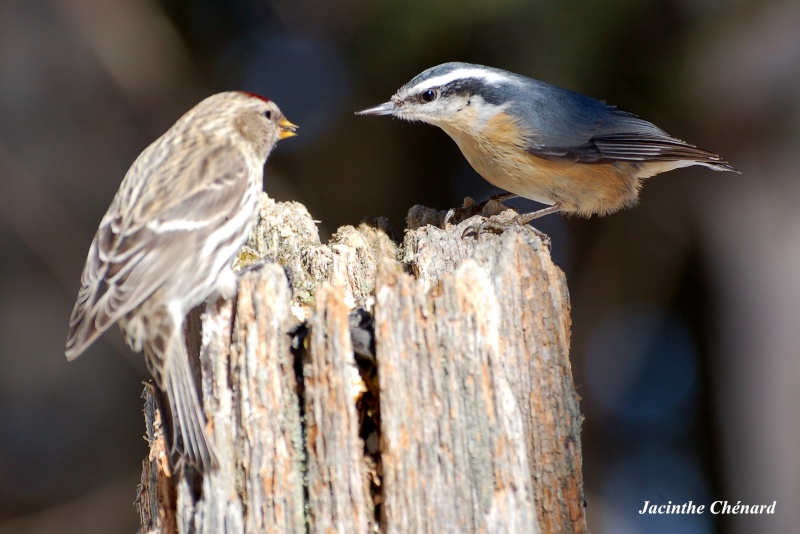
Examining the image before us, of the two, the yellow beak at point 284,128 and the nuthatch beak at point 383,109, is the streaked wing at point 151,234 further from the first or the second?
the nuthatch beak at point 383,109

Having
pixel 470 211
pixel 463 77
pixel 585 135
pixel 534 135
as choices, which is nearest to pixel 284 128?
pixel 470 211

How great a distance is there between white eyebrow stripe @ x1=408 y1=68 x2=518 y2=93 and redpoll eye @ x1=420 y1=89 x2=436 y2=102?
3 cm

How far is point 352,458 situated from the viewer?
3.03 meters

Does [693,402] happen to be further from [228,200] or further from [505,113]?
[228,200]

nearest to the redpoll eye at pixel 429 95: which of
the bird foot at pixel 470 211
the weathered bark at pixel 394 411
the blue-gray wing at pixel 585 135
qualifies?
the blue-gray wing at pixel 585 135

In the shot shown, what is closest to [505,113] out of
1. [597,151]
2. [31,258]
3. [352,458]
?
[597,151]

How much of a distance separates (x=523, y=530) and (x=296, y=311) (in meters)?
1.46

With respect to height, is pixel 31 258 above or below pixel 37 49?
below

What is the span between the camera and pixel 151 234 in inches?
151

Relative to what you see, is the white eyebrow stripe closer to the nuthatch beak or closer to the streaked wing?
the nuthatch beak

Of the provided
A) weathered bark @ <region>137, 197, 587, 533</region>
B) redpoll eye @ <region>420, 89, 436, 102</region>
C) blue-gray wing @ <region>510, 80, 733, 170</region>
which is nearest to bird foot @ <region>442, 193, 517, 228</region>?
blue-gray wing @ <region>510, 80, 733, 170</region>

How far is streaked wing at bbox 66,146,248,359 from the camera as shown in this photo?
359 cm

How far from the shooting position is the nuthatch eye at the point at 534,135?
18.6ft

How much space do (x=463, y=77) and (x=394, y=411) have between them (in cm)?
321
